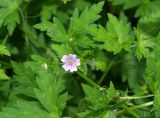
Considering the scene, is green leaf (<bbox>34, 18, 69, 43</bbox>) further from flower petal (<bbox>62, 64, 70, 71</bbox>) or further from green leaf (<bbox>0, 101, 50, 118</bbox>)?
green leaf (<bbox>0, 101, 50, 118</bbox>)

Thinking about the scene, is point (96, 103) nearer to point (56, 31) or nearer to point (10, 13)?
point (56, 31)

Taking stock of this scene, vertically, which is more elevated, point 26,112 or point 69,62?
point 69,62

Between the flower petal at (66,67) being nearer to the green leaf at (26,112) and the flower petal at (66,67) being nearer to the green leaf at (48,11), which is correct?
the green leaf at (26,112)

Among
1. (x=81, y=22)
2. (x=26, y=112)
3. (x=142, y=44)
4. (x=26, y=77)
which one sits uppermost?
(x=81, y=22)

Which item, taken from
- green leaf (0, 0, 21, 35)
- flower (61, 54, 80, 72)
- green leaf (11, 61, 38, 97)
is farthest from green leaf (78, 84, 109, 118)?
green leaf (0, 0, 21, 35)

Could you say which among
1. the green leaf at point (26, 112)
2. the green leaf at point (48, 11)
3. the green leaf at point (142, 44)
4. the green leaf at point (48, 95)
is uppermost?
the green leaf at point (48, 11)

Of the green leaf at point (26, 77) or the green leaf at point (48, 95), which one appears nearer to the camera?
the green leaf at point (48, 95)

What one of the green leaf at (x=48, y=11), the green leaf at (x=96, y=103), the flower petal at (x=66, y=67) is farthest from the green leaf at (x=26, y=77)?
the green leaf at (x=48, y=11)

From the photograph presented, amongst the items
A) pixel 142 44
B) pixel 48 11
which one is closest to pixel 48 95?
pixel 142 44

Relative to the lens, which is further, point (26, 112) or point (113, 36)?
point (113, 36)
